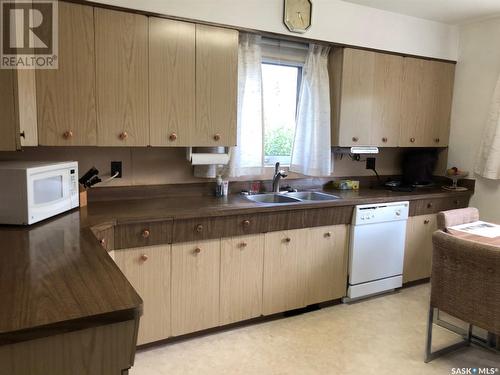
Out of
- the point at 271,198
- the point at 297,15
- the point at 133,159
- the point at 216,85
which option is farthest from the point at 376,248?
the point at 133,159

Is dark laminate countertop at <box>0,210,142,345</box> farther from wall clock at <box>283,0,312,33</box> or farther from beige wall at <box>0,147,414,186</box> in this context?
wall clock at <box>283,0,312,33</box>

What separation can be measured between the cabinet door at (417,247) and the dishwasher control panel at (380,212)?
0.63ft

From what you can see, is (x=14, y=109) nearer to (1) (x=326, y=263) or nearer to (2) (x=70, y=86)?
(2) (x=70, y=86)

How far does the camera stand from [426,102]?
370 centimetres

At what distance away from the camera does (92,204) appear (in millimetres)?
2494

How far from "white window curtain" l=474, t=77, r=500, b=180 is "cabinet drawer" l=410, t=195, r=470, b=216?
1.06ft

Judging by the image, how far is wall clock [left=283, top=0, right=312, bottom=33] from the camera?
283 centimetres

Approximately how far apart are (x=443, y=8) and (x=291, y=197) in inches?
82.0

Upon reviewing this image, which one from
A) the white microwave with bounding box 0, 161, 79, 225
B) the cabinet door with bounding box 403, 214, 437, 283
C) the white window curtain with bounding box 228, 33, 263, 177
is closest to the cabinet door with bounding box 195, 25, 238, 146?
the white window curtain with bounding box 228, 33, 263, 177

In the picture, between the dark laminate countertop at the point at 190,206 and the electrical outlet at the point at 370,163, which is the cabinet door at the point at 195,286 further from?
the electrical outlet at the point at 370,163

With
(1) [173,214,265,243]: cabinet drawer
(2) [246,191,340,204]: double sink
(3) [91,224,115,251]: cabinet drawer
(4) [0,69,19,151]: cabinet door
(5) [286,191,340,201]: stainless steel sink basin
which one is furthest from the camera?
(5) [286,191,340,201]: stainless steel sink basin

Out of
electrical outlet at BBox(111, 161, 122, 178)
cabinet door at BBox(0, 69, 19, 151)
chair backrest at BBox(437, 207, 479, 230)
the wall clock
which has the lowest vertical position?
chair backrest at BBox(437, 207, 479, 230)

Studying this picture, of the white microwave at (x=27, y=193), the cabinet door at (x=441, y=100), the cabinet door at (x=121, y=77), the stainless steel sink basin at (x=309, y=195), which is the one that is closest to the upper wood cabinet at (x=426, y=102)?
the cabinet door at (x=441, y=100)

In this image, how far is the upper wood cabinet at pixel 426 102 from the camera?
357 centimetres
